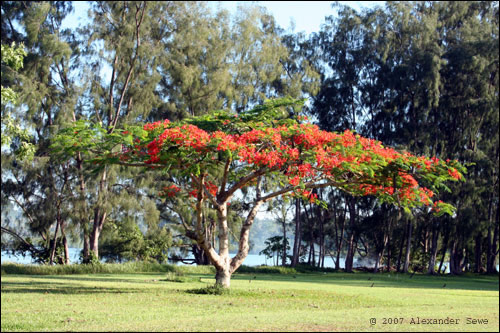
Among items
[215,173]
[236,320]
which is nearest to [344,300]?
[236,320]

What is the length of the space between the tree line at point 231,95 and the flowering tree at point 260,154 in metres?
10.2

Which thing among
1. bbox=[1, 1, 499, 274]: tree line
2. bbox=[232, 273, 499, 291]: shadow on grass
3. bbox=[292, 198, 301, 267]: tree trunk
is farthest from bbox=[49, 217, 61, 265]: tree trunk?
bbox=[292, 198, 301, 267]: tree trunk

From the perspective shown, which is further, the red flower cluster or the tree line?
the tree line

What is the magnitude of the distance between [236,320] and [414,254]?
31.5m

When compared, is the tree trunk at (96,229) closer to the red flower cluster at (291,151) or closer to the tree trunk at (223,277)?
the tree trunk at (223,277)

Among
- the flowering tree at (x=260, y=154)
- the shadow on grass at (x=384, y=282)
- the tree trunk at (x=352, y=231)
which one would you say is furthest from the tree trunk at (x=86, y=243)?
the tree trunk at (x=352, y=231)

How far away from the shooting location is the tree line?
24906 millimetres

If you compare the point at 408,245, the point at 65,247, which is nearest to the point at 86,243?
the point at 65,247

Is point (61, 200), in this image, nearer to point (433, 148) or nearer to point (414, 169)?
point (414, 169)

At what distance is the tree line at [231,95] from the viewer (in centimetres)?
2491

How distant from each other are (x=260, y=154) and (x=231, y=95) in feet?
53.6

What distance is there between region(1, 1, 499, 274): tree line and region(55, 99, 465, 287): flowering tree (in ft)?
33.3

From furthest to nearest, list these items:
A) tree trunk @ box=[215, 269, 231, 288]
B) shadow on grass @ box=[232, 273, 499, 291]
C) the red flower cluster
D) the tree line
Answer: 1. the tree line
2. shadow on grass @ box=[232, 273, 499, 291]
3. tree trunk @ box=[215, 269, 231, 288]
4. the red flower cluster

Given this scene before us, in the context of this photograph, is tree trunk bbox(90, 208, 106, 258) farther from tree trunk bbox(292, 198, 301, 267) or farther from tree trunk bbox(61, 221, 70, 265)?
tree trunk bbox(292, 198, 301, 267)
